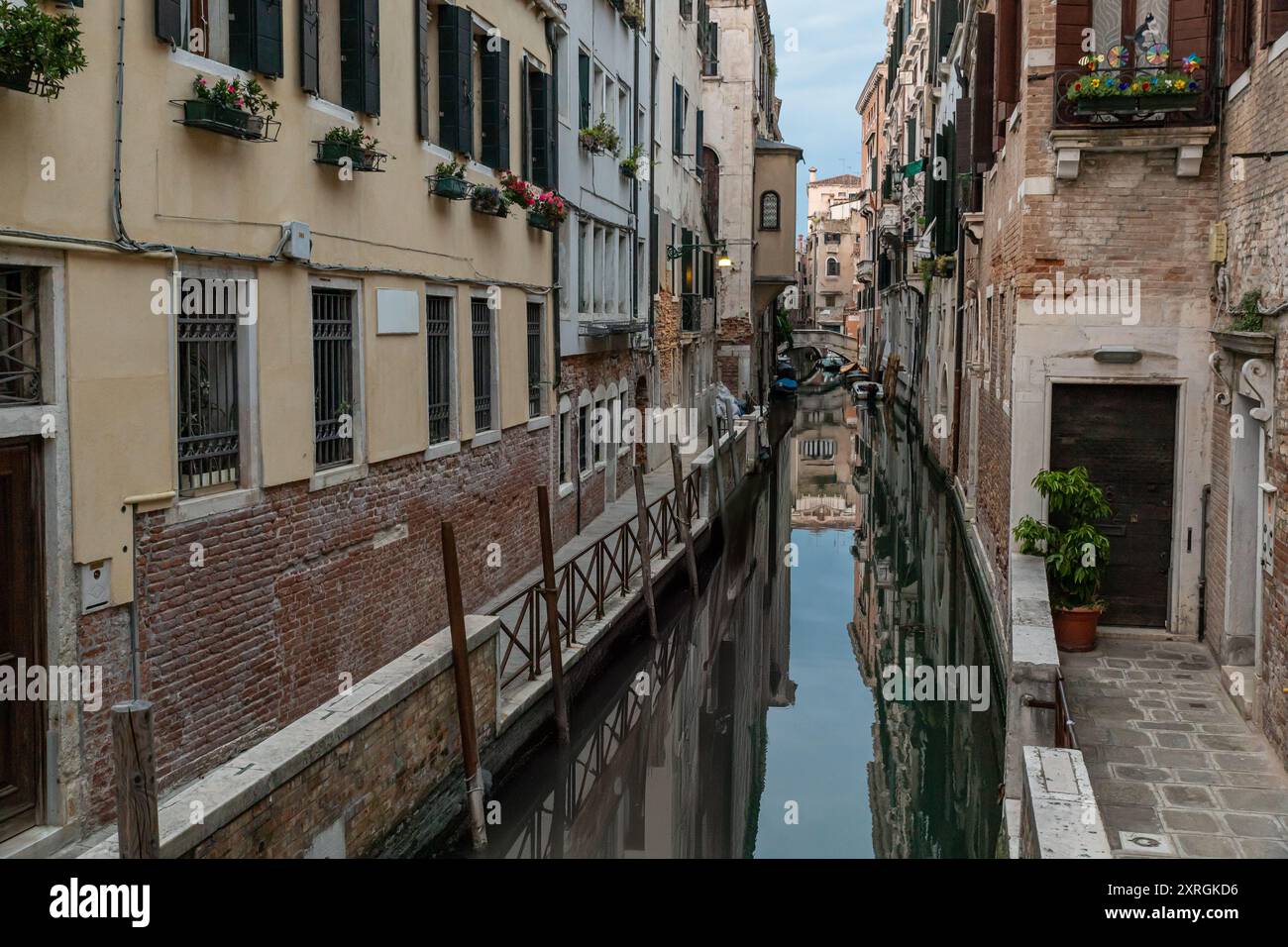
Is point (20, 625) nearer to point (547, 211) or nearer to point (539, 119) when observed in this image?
point (547, 211)

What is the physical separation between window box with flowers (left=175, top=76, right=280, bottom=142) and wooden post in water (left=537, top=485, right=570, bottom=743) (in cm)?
386

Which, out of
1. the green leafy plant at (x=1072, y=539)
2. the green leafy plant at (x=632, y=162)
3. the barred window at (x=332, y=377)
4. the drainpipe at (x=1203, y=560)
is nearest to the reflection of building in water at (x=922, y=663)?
the green leafy plant at (x=1072, y=539)

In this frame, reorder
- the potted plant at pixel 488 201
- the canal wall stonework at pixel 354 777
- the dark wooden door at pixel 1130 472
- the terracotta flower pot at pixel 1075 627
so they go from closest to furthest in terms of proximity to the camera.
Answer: the canal wall stonework at pixel 354 777 < the terracotta flower pot at pixel 1075 627 < the dark wooden door at pixel 1130 472 < the potted plant at pixel 488 201

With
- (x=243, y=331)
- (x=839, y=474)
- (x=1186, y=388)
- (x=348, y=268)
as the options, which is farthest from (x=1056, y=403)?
(x=839, y=474)

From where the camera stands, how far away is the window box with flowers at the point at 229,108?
6570mm

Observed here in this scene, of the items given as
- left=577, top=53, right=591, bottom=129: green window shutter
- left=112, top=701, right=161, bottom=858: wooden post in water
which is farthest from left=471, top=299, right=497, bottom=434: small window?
left=112, top=701, right=161, bottom=858: wooden post in water

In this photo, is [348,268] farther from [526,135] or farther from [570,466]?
[570,466]

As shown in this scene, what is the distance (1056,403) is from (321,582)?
19.1ft

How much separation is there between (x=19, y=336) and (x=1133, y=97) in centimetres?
758

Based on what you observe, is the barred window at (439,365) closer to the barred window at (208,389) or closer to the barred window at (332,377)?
the barred window at (332,377)

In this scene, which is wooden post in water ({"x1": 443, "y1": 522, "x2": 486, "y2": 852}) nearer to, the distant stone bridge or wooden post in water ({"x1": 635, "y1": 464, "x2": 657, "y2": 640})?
wooden post in water ({"x1": 635, "y1": 464, "x2": 657, "y2": 640})

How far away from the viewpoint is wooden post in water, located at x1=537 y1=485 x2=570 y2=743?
372 inches

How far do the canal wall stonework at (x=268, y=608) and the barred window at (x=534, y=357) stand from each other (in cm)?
246

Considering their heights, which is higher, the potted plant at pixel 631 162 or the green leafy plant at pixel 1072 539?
the potted plant at pixel 631 162
